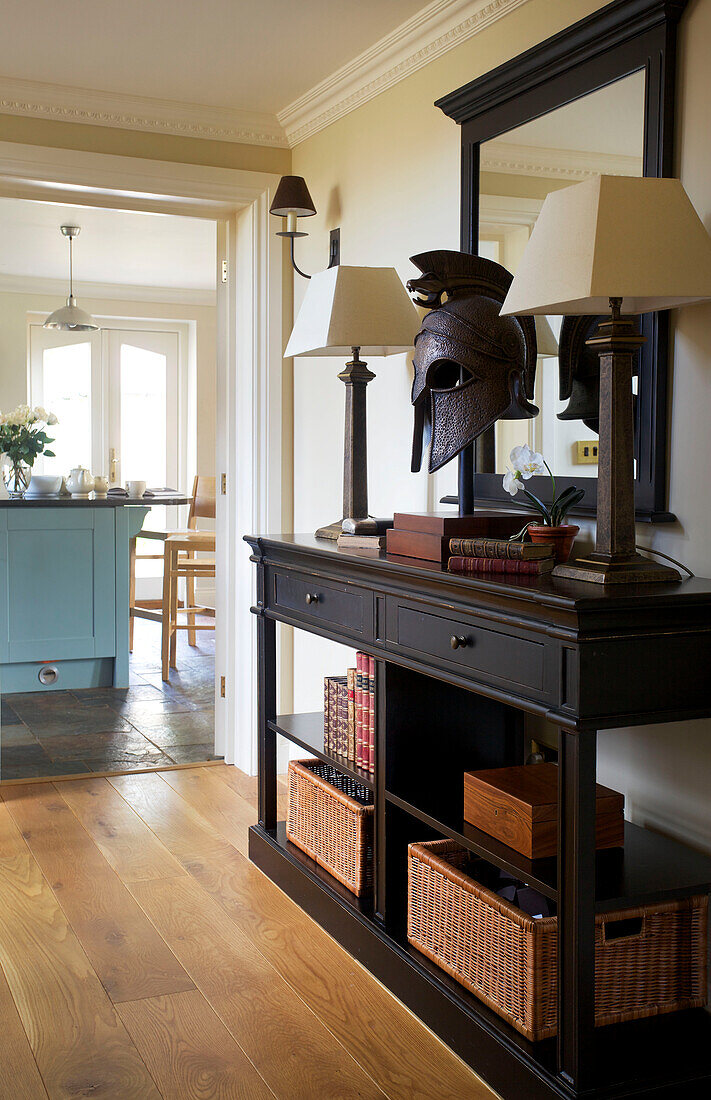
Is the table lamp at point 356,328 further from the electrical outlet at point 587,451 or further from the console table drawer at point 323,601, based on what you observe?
the electrical outlet at point 587,451

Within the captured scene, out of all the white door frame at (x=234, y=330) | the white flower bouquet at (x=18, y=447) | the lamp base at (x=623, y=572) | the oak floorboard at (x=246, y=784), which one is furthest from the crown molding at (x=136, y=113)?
the lamp base at (x=623, y=572)

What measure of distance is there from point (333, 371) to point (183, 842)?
5.29 ft

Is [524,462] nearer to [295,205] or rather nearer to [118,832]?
[295,205]

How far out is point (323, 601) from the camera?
101 inches

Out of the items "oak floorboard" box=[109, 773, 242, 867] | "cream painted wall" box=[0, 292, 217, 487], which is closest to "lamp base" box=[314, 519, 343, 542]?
"oak floorboard" box=[109, 773, 242, 867]

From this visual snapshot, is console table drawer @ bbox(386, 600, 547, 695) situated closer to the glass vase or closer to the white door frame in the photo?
the white door frame

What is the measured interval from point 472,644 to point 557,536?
0.29 metres

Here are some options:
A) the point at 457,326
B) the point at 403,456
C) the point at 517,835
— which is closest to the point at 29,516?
the point at 403,456

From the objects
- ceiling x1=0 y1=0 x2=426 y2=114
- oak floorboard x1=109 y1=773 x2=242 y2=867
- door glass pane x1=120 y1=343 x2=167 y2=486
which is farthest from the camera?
door glass pane x1=120 y1=343 x2=167 y2=486

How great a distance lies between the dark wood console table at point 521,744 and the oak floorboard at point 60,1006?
23.2 inches

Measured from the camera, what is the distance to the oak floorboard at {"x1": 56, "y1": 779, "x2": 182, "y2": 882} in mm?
3000

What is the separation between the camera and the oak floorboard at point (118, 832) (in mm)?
3000

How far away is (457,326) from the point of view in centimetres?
237

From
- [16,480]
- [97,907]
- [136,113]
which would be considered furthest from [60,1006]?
[16,480]
